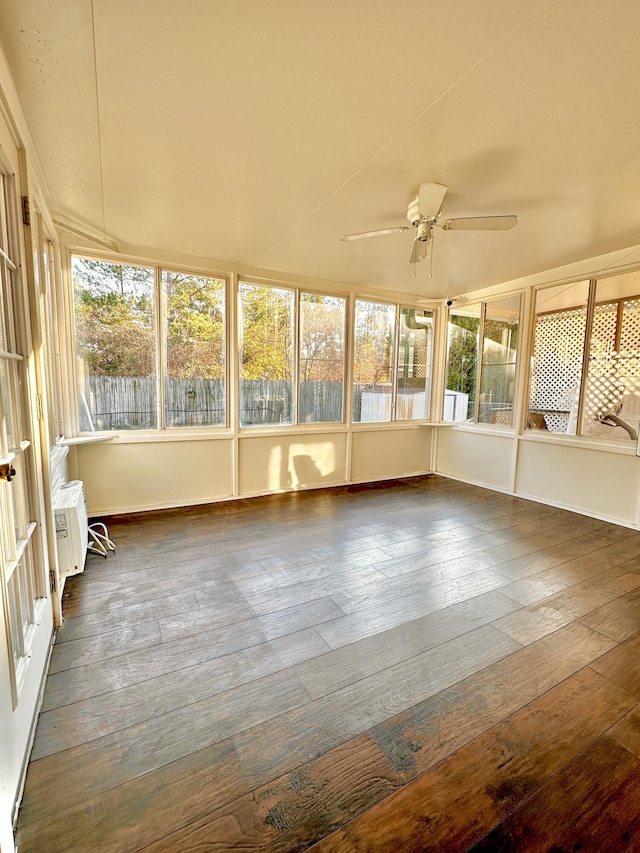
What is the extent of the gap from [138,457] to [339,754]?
3.26 meters

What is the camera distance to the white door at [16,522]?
118 centimetres

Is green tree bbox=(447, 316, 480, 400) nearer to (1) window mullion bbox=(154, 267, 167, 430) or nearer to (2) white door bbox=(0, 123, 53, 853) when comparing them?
(1) window mullion bbox=(154, 267, 167, 430)

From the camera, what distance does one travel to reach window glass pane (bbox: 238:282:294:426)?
4.34 m

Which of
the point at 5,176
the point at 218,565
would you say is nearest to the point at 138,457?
the point at 218,565

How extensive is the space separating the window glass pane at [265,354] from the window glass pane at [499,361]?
2.68 m

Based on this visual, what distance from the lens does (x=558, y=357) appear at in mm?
4301

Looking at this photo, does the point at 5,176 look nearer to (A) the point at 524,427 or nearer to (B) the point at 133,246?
(B) the point at 133,246

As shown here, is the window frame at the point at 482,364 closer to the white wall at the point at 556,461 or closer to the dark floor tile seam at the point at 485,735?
the white wall at the point at 556,461

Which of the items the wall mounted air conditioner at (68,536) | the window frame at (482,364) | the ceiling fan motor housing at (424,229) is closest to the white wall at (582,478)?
the window frame at (482,364)

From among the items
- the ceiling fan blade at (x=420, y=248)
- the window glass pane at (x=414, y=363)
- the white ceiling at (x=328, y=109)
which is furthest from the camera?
the window glass pane at (x=414, y=363)

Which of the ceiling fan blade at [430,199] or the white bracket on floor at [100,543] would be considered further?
the white bracket on floor at [100,543]

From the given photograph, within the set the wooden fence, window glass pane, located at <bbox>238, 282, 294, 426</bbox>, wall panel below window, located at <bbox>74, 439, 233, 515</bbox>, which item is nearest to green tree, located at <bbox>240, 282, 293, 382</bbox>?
window glass pane, located at <bbox>238, 282, 294, 426</bbox>

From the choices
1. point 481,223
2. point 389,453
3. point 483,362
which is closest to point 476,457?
point 389,453

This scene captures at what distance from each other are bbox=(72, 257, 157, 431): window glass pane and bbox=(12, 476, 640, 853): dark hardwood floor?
55.7 inches
